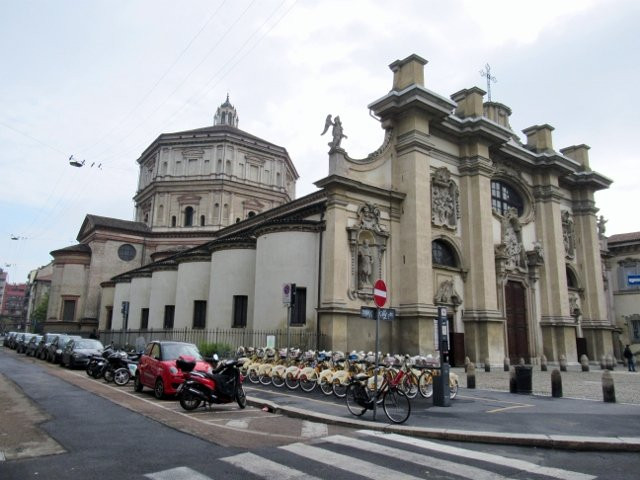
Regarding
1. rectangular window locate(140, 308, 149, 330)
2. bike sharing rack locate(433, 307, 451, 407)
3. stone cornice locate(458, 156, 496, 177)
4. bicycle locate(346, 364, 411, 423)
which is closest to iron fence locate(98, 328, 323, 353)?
rectangular window locate(140, 308, 149, 330)

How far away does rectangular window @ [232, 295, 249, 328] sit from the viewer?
2455 cm

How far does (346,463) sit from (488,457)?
2135mm

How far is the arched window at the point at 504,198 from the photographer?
29.6 metres

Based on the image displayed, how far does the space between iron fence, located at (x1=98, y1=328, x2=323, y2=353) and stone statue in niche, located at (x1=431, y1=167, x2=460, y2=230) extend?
936 centimetres

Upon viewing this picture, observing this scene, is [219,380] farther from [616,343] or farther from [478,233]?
[616,343]

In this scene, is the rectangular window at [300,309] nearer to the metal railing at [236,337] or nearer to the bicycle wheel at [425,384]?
the metal railing at [236,337]

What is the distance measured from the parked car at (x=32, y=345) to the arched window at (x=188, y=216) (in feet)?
62.1

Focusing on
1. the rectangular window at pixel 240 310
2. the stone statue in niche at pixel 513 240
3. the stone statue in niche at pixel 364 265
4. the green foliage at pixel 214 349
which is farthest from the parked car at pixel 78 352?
the stone statue in niche at pixel 513 240

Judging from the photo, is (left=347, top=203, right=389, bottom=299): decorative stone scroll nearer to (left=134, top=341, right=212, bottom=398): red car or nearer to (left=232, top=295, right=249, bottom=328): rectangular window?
(left=232, top=295, right=249, bottom=328): rectangular window

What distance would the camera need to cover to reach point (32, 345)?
3120 centimetres

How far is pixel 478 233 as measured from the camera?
2577 cm

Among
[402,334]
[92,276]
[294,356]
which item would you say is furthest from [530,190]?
[92,276]

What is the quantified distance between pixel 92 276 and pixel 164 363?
1433 inches

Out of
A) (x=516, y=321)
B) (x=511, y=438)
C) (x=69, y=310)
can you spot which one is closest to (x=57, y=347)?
(x=511, y=438)
